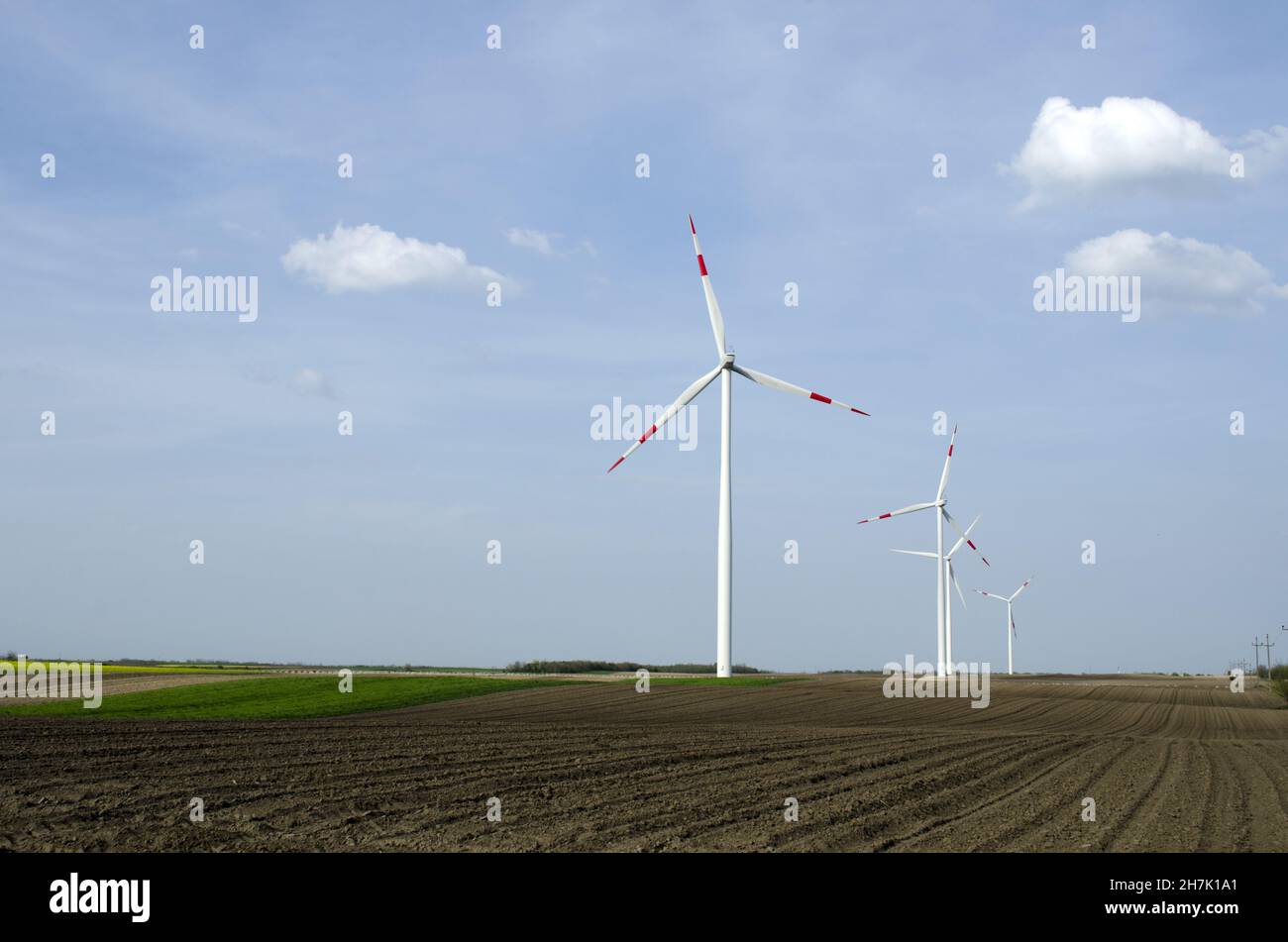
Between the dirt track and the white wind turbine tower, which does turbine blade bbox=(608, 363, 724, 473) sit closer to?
the white wind turbine tower

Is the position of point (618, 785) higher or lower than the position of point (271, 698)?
higher

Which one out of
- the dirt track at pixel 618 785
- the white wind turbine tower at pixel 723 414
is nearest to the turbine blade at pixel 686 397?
the white wind turbine tower at pixel 723 414

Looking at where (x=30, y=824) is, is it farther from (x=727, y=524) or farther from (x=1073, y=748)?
(x=727, y=524)

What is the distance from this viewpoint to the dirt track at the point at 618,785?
19.3 metres

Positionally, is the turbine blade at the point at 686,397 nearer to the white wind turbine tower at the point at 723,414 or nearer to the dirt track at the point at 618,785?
the white wind turbine tower at the point at 723,414

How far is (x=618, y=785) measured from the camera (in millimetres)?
25844

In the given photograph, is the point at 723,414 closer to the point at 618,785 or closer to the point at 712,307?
the point at 712,307

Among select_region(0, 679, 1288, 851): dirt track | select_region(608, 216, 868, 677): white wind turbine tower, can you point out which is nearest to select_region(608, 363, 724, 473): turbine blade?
select_region(608, 216, 868, 677): white wind turbine tower

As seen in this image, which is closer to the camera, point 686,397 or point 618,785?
point 618,785

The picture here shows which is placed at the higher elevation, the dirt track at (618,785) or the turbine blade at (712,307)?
the turbine blade at (712,307)

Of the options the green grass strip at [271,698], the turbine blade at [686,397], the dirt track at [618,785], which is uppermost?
the turbine blade at [686,397]

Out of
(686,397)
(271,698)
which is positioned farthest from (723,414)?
(271,698)

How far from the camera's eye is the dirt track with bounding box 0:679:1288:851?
1931cm
